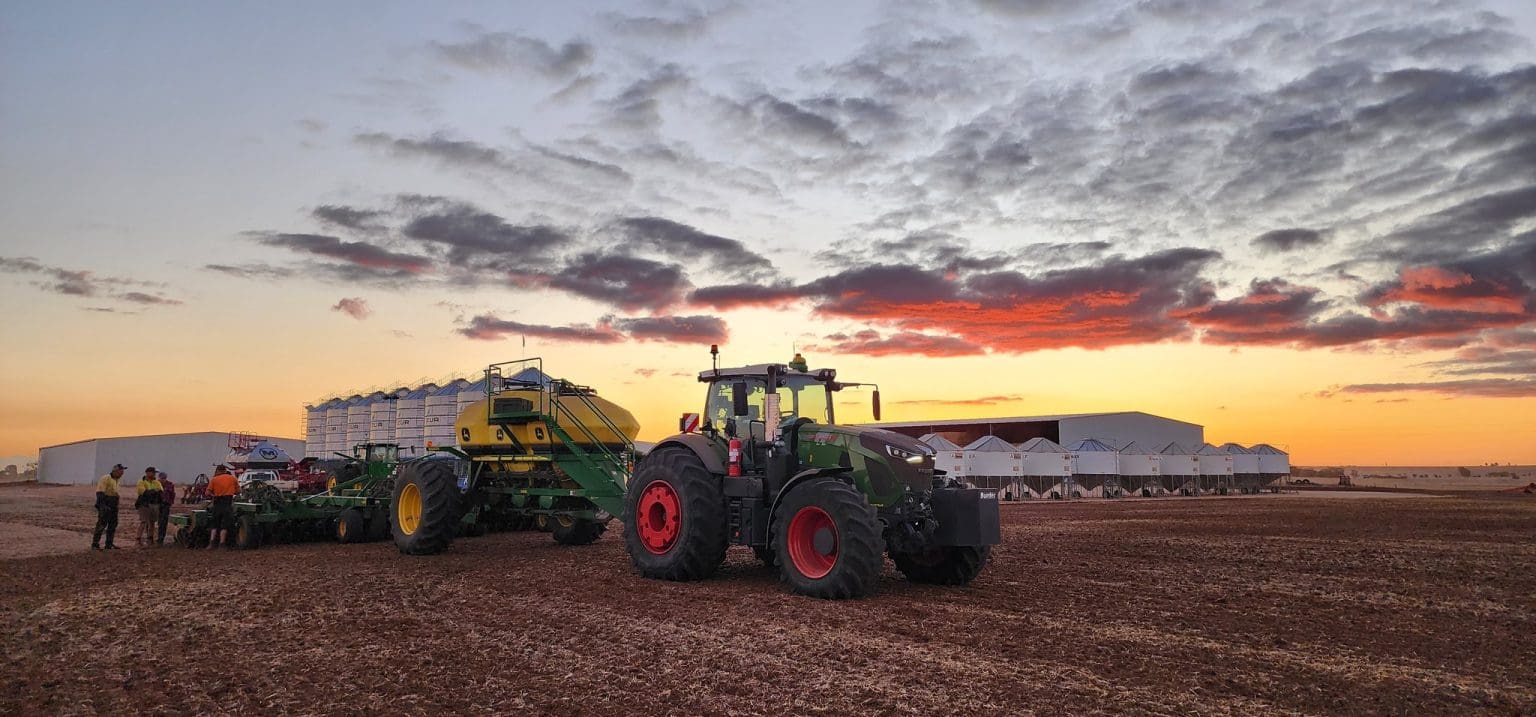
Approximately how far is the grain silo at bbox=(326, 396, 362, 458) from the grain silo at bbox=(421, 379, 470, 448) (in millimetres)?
7023

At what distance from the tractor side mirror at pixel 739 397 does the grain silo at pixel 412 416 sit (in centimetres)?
3173

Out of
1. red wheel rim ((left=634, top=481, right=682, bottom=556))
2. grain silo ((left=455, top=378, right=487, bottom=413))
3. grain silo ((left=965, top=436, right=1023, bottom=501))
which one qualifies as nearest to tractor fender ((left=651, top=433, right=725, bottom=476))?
red wheel rim ((left=634, top=481, right=682, bottom=556))

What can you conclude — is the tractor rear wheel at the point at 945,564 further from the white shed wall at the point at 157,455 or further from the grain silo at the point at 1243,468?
the white shed wall at the point at 157,455

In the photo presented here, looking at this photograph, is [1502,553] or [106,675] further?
[1502,553]

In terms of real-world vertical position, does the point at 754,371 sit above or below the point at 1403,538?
above

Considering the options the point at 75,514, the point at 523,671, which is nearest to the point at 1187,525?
the point at 523,671

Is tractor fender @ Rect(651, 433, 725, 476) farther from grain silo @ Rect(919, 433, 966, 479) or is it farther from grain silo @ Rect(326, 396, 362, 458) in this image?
grain silo @ Rect(326, 396, 362, 458)

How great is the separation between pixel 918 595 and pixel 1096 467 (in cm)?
3376

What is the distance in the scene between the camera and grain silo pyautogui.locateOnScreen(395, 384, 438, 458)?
131 feet

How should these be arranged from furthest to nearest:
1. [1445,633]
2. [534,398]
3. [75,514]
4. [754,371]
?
1. [75,514]
2. [534,398]
3. [754,371]
4. [1445,633]

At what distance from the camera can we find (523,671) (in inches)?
264

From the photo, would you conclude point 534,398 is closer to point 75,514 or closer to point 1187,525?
point 1187,525

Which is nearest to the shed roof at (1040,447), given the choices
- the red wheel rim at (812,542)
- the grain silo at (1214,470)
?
the grain silo at (1214,470)

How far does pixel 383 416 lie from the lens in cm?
4278
